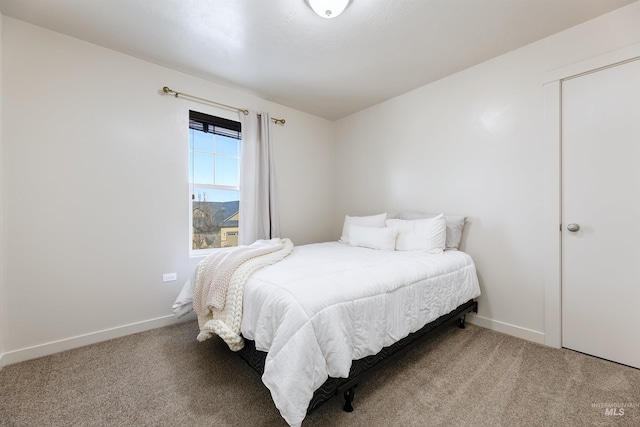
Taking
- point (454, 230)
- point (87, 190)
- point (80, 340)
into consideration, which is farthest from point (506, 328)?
point (87, 190)

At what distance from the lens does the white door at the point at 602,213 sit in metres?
1.82

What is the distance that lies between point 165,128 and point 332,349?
8.26 ft

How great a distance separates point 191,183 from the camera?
2779 millimetres

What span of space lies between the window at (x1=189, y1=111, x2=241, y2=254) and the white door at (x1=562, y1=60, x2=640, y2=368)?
3151 millimetres

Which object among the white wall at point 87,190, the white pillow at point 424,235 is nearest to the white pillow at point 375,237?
the white pillow at point 424,235

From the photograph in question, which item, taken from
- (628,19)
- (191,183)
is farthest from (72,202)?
(628,19)

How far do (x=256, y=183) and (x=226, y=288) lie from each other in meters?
1.61

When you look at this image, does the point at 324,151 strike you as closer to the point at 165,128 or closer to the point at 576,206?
the point at 165,128

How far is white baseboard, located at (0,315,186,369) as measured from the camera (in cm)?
189

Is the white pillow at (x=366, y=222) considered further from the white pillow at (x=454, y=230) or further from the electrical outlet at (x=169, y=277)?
the electrical outlet at (x=169, y=277)

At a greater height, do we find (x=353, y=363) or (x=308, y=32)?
(x=308, y=32)

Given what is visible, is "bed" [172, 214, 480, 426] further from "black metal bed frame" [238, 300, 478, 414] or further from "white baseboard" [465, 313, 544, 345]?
"white baseboard" [465, 313, 544, 345]

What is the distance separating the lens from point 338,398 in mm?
1520

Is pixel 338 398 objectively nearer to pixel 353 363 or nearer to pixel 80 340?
pixel 353 363
